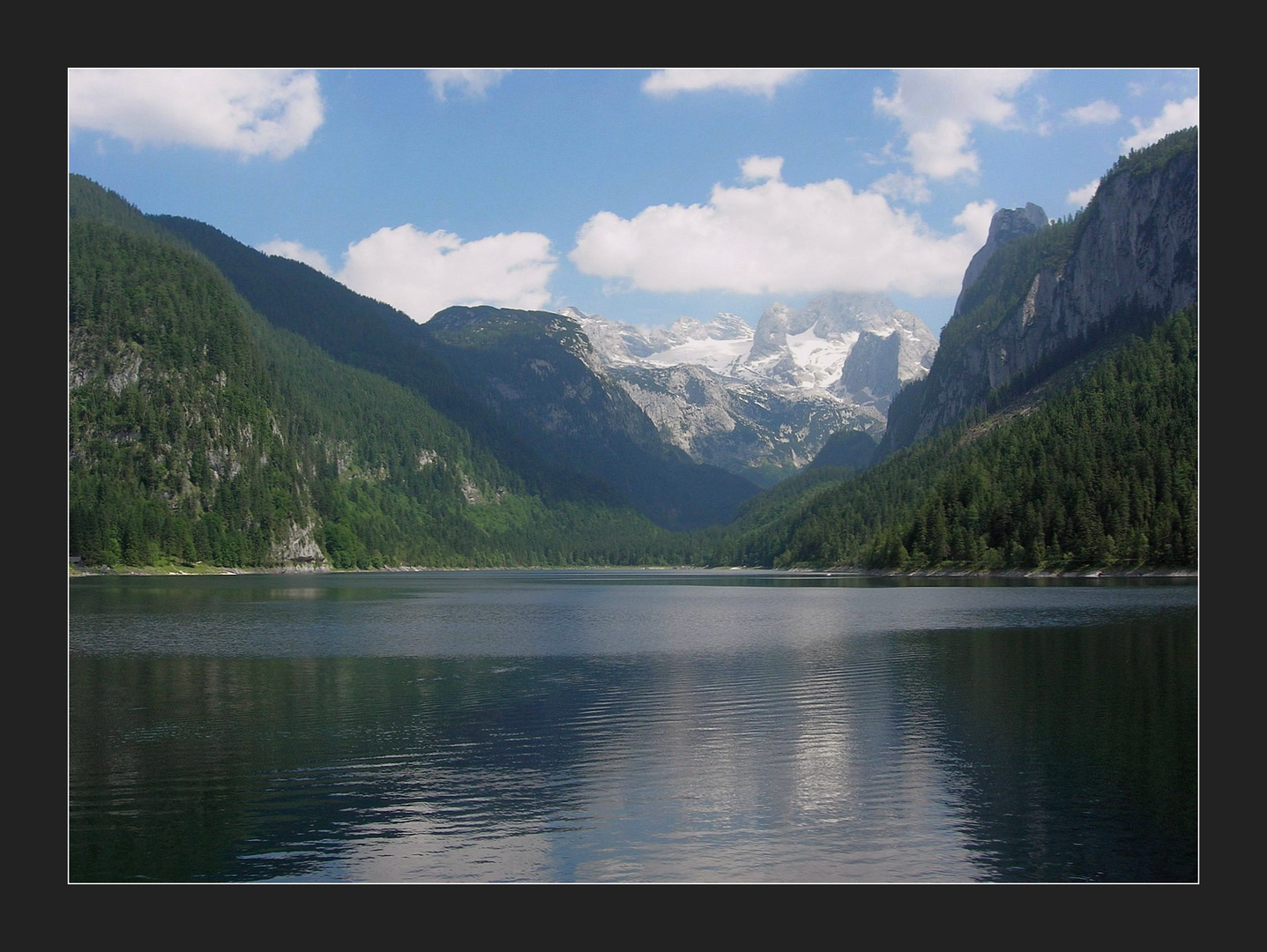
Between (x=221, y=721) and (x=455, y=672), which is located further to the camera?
(x=455, y=672)

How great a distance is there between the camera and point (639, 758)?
118 ft

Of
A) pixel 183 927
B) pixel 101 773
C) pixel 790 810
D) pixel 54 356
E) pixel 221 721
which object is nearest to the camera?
pixel 183 927

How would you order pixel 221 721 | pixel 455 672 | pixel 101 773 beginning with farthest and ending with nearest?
pixel 455 672, pixel 221 721, pixel 101 773

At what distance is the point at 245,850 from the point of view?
25.6 m

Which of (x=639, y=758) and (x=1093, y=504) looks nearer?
(x=639, y=758)

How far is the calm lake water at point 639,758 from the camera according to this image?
1005 inches

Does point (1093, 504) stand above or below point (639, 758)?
above

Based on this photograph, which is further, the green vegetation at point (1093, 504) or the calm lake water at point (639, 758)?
the green vegetation at point (1093, 504)

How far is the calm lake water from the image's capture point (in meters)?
25.5

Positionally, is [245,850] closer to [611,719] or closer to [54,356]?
[54,356]

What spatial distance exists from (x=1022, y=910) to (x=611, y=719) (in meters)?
23.0

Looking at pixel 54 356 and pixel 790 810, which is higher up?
pixel 54 356

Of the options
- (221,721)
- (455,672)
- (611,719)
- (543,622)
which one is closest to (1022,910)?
(611,719)

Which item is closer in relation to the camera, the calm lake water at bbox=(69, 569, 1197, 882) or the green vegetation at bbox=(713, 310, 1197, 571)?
the calm lake water at bbox=(69, 569, 1197, 882)
